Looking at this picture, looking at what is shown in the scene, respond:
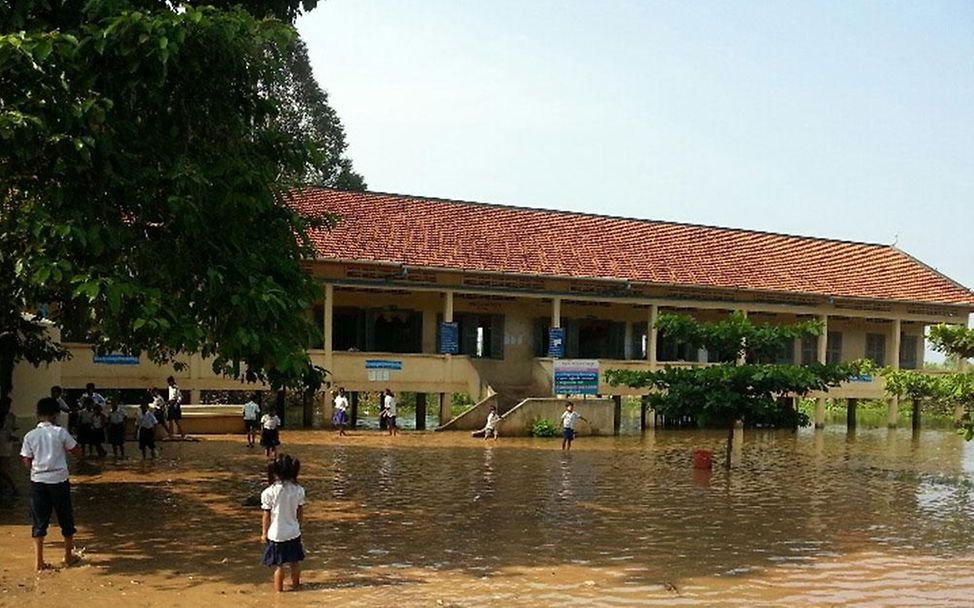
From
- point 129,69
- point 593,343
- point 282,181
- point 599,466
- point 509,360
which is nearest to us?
point 129,69

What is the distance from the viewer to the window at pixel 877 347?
3778 cm

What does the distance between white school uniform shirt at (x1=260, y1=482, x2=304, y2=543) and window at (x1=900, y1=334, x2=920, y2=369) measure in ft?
113

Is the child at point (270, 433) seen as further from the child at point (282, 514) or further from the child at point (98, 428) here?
the child at point (282, 514)

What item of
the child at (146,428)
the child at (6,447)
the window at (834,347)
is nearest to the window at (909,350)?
the window at (834,347)

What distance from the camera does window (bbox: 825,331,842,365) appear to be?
37.0 metres

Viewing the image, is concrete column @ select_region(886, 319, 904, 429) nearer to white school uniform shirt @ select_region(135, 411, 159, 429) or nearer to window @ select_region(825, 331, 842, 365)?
window @ select_region(825, 331, 842, 365)

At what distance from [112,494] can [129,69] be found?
718 cm

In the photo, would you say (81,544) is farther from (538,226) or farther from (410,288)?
(538,226)

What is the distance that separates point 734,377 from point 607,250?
45.6 feet

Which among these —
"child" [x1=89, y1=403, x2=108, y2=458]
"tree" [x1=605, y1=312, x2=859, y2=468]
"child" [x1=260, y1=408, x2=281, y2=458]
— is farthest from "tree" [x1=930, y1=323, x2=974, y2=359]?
"child" [x1=89, y1=403, x2=108, y2=458]

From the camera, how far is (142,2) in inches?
468

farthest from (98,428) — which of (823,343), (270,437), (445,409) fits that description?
(823,343)

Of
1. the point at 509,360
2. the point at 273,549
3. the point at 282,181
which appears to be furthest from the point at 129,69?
the point at 509,360

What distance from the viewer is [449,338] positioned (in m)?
29.0
